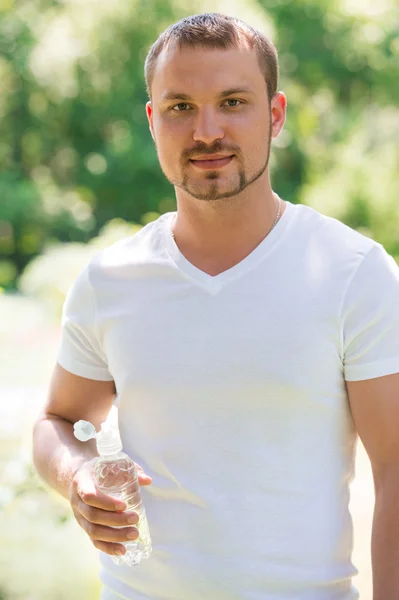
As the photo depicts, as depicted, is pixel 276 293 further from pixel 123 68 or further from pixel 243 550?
pixel 123 68

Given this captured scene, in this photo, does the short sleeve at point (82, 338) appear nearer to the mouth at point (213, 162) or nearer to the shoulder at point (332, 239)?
the mouth at point (213, 162)

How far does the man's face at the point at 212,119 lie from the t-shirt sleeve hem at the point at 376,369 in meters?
0.47

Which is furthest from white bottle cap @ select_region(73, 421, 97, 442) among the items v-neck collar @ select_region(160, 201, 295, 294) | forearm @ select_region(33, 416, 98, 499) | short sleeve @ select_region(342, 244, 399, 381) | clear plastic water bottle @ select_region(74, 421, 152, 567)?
short sleeve @ select_region(342, 244, 399, 381)

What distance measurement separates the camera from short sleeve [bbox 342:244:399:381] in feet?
5.21

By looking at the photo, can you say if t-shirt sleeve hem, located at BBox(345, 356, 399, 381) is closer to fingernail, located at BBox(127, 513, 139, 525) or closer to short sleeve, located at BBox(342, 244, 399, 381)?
short sleeve, located at BBox(342, 244, 399, 381)

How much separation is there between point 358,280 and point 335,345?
0.45ft

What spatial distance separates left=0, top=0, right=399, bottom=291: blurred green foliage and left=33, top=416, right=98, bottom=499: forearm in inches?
646

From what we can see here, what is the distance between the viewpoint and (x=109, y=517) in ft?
5.21

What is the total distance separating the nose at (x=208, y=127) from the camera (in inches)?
67.7

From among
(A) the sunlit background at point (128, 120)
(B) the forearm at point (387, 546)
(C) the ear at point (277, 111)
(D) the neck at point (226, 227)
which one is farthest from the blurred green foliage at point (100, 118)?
(B) the forearm at point (387, 546)

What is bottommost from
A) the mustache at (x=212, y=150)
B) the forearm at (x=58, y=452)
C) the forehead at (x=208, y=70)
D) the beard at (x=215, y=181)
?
the forearm at (x=58, y=452)

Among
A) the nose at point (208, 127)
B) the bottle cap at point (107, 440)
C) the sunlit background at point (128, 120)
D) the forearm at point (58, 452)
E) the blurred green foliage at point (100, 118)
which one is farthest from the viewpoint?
the blurred green foliage at point (100, 118)

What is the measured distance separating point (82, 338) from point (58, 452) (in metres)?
0.27

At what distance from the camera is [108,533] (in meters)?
1.61
